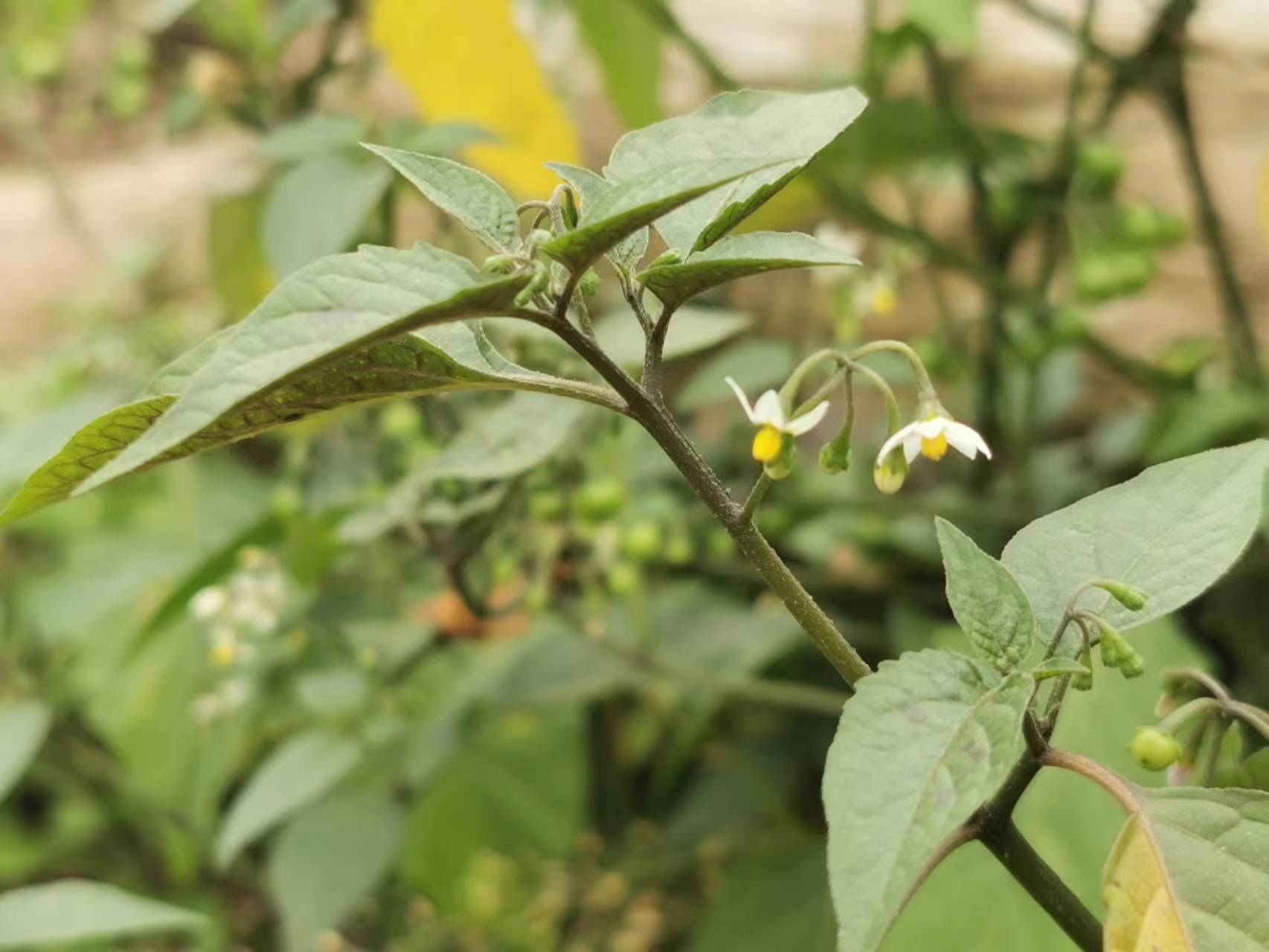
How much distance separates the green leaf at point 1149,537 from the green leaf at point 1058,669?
1.4 inches

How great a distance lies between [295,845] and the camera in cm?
83

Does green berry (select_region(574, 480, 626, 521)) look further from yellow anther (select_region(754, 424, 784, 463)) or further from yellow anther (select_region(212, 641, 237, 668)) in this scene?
yellow anther (select_region(754, 424, 784, 463))

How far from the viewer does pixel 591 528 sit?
31.2 inches

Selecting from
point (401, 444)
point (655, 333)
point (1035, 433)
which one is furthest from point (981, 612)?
point (1035, 433)

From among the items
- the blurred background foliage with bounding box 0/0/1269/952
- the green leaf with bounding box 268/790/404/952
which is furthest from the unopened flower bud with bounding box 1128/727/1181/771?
the green leaf with bounding box 268/790/404/952

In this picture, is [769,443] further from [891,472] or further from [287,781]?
[287,781]

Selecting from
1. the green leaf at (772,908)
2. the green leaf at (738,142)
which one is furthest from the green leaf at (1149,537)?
the green leaf at (772,908)

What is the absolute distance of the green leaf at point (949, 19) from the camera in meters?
0.69

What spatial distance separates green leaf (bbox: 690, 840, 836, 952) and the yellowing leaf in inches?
23.5

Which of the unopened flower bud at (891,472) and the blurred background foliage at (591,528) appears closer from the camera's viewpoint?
the unopened flower bud at (891,472)

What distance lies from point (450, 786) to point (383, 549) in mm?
217

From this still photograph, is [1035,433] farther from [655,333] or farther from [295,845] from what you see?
[655,333]

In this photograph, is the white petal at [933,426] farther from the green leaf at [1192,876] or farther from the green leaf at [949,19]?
the green leaf at [949,19]

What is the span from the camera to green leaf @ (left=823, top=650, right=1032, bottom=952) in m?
0.25
